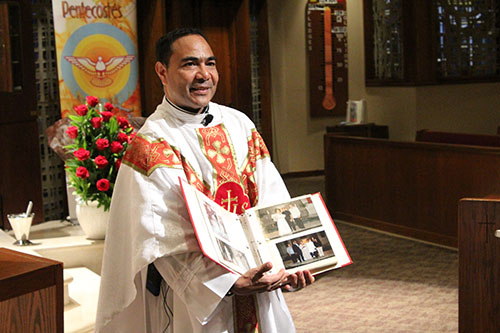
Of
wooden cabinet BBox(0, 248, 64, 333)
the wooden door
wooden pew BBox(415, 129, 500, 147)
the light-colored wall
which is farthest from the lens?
the light-colored wall

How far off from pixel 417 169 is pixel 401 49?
2.43 meters

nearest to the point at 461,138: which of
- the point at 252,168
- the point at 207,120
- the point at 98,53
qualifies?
the point at 98,53

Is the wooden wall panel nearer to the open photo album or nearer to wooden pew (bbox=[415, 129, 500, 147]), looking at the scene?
the open photo album

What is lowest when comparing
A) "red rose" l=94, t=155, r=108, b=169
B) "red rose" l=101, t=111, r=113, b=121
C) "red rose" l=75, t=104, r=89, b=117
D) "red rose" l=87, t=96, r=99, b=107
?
"red rose" l=94, t=155, r=108, b=169

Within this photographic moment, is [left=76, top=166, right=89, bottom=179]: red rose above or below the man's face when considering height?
below

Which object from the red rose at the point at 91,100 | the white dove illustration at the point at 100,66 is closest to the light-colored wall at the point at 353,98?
the white dove illustration at the point at 100,66

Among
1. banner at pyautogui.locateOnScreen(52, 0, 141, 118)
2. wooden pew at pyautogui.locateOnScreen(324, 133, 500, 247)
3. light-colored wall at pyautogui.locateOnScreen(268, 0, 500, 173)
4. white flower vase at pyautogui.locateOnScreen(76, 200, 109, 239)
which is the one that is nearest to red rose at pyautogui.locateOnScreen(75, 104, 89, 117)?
white flower vase at pyautogui.locateOnScreen(76, 200, 109, 239)

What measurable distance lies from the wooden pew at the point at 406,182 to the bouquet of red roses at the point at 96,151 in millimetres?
2748

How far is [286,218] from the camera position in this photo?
2035 mm

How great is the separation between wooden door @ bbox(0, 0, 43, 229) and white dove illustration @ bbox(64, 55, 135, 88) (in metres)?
0.39

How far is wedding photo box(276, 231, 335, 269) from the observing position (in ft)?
6.54

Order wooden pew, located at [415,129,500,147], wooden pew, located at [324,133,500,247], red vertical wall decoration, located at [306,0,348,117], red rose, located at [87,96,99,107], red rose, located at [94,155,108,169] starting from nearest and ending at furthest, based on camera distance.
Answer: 1. red rose, located at [94,155,108,169]
2. red rose, located at [87,96,99,107]
3. wooden pew, located at [324,133,500,247]
4. wooden pew, located at [415,129,500,147]
5. red vertical wall decoration, located at [306,0,348,117]

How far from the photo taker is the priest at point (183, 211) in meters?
1.95

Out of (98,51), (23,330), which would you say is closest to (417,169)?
(98,51)
